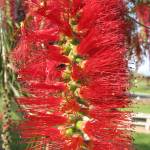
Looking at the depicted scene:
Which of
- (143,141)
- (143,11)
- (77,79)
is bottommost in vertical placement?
(143,141)

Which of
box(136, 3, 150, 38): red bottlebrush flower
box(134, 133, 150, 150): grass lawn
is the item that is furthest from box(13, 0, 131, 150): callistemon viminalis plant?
box(134, 133, 150, 150): grass lawn

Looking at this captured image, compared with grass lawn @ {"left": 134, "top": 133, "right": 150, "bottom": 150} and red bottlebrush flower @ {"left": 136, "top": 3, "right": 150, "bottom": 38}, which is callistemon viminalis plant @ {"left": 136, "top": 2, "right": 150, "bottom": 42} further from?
grass lawn @ {"left": 134, "top": 133, "right": 150, "bottom": 150}

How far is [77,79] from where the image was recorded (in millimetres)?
1504

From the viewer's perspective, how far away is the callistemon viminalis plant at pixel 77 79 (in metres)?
1.50

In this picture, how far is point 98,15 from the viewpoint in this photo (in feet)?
5.11

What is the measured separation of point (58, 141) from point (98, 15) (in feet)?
1.21

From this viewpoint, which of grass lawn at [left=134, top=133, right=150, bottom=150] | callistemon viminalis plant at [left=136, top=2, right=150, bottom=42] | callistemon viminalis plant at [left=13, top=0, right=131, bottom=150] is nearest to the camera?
callistemon viminalis plant at [left=13, top=0, right=131, bottom=150]

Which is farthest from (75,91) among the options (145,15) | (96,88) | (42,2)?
(145,15)

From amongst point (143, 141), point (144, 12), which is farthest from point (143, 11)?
point (143, 141)

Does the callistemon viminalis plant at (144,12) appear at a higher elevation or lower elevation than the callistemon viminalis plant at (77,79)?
higher

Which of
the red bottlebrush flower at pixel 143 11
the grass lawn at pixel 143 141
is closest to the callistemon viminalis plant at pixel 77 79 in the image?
the red bottlebrush flower at pixel 143 11

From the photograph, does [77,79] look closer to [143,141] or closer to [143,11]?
[143,11]

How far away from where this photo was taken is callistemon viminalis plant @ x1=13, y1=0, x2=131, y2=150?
150 centimetres

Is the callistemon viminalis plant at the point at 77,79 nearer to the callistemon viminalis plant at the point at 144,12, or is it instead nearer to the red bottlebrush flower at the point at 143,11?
the callistemon viminalis plant at the point at 144,12
